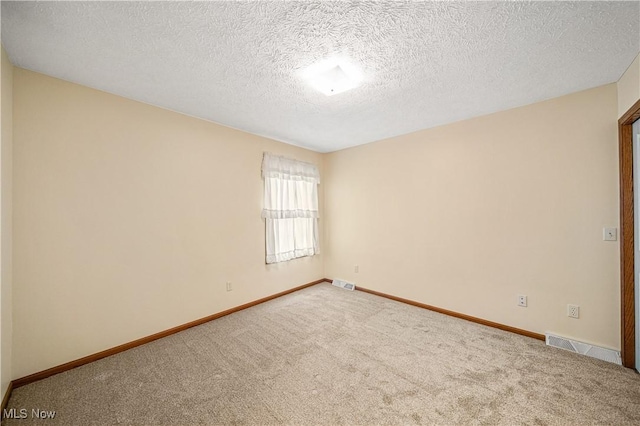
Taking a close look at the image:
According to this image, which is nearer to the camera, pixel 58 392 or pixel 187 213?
pixel 58 392

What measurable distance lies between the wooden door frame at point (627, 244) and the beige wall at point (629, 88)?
0.10 meters

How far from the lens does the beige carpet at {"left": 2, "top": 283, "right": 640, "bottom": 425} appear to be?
1556mm

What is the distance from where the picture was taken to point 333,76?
1.94m

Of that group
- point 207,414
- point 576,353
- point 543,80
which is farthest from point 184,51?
point 576,353

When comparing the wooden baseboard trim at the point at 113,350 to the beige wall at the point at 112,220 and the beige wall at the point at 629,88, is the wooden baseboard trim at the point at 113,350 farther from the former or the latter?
the beige wall at the point at 629,88

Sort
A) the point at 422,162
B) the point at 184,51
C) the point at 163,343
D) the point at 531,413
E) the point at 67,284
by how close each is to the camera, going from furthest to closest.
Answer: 1. the point at 422,162
2. the point at 163,343
3. the point at 67,284
4. the point at 184,51
5. the point at 531,413

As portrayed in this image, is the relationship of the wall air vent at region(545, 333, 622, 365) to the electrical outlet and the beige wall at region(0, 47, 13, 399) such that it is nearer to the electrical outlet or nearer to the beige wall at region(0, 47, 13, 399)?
the electrical outlet

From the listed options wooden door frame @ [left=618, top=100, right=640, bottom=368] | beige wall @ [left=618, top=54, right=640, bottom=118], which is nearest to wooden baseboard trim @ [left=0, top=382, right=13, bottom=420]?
wooden door frame @ [left=618, top=100, right=640, bottom=368]

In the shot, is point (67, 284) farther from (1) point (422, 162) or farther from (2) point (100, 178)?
(1) point (422, 162)

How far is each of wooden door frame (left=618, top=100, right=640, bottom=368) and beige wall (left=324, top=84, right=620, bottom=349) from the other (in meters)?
0.13

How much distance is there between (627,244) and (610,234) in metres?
0.19

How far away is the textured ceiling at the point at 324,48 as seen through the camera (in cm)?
136

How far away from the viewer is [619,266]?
2.11 m

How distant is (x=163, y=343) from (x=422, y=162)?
3740 mm
